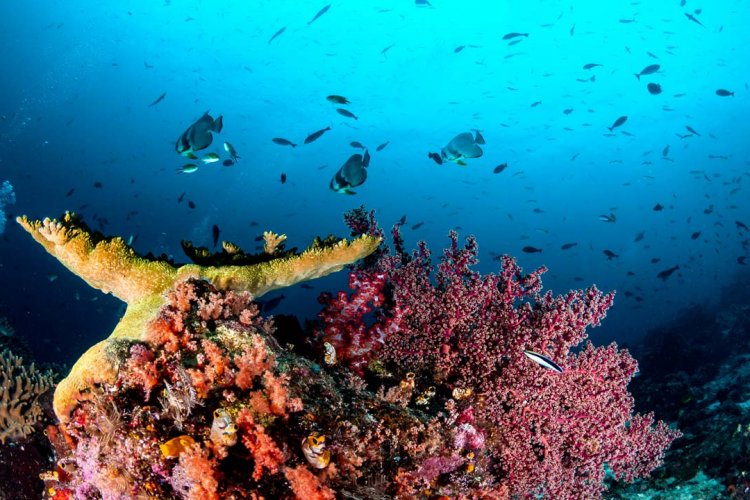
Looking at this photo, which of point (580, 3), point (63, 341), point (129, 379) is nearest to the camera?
point (129, 379)

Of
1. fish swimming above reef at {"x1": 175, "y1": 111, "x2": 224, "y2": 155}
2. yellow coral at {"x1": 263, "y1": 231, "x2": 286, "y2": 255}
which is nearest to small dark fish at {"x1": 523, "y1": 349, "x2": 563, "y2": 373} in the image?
yellow coral at {"x1": 263, "y1": 231, "x2": 286, "y2": 255}

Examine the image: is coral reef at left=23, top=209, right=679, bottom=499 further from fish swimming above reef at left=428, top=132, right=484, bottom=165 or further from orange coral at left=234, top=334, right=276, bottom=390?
fish swimming above reef at left=428, top=132, right=484, bottom=165

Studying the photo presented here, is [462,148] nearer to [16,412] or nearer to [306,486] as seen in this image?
[306,486]

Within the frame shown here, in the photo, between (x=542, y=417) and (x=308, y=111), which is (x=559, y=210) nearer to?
(x=308, y=111)

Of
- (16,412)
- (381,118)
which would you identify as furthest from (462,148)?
(381,118)

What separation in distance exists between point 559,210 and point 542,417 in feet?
334

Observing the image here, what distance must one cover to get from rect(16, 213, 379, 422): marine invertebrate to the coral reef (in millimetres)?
51

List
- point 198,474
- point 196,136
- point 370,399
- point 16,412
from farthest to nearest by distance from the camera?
point 196,136
point 16,412
point 370,399
point 198,474

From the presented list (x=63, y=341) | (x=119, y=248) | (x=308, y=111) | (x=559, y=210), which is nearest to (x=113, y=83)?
(x=308, y=111)

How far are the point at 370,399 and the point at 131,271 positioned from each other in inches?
86.2

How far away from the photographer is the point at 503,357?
417 centimetres

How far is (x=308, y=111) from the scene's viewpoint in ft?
212

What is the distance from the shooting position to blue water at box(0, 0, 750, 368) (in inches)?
1743

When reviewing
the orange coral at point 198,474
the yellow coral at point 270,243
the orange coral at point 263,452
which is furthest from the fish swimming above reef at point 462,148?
the orange coral at point 198,474
